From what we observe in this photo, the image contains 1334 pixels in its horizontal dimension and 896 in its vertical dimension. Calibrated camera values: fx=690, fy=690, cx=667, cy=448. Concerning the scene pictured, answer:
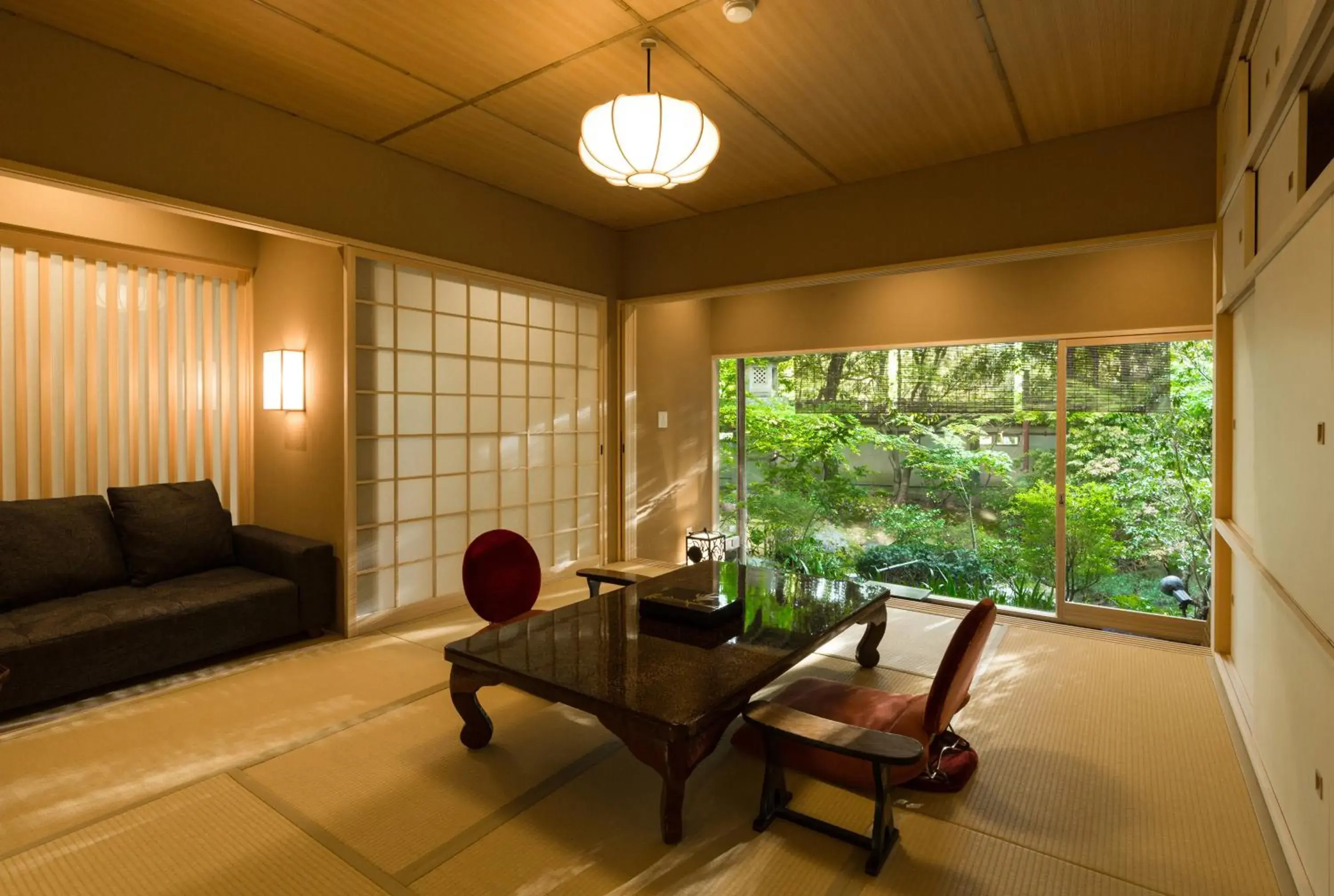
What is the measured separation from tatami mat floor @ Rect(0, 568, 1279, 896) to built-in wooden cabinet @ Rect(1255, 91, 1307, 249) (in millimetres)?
1768

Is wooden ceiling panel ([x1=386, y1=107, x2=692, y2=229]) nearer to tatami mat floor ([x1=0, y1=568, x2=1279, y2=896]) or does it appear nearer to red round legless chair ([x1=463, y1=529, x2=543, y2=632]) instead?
red round legless chair ([x1=463, y1=529, x2=543, y2=632])

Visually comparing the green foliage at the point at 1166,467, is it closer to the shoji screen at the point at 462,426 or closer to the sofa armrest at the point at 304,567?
the shoji screen at the point at 462,426

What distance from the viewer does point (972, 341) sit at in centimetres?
491

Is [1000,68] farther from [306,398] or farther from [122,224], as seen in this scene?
[122,224]

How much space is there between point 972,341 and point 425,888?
4618 mm

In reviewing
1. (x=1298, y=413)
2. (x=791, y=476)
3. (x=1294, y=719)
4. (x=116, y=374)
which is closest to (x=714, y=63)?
(x=1298, y=413)

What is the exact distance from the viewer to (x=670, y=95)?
320cm

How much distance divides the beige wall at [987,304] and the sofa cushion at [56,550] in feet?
15.0

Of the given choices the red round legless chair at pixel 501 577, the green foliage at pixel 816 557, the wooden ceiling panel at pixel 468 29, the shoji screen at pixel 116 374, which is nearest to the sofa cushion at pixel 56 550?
the shoji screen at pixel 116 374

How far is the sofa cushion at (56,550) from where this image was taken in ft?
9.96

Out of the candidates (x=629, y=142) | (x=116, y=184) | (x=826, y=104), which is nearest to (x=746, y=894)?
(x=629, y=142)

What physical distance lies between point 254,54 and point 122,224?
1.58m

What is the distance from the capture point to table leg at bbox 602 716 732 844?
1.81 metres

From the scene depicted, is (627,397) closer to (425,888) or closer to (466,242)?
(466,242)
